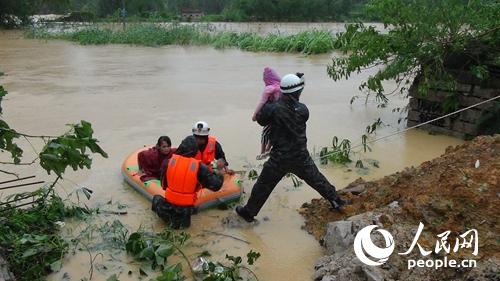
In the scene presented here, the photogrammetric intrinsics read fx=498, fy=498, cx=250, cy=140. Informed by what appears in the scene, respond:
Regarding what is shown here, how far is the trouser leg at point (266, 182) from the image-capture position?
4781 millimetres

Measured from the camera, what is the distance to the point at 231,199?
555 centimetres

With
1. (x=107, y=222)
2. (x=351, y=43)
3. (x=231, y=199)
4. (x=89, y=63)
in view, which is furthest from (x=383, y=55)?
(x=89, y=63)

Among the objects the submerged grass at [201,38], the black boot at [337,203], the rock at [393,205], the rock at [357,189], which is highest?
the rock at [393,205]

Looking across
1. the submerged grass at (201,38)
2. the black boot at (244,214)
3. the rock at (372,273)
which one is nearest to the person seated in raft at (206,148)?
the black boot at (244,214)

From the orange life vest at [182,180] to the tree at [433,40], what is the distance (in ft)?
14.3

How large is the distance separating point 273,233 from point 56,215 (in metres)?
2.17

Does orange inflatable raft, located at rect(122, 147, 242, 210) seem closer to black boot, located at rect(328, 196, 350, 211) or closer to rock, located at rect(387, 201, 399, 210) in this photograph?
black boot, located at rect(328, 196, 350, 211)

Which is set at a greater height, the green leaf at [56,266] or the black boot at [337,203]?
the black boot at [337,203]

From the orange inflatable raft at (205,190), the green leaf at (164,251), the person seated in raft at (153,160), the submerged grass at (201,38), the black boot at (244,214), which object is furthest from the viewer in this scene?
the submerged grass at (201,38)
